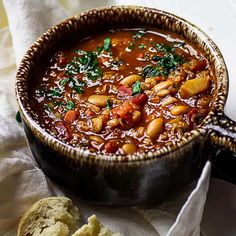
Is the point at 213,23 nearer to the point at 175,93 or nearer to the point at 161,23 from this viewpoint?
the point at 161,23

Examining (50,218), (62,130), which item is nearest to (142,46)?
(62,130)

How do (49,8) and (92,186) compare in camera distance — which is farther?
(49,8)

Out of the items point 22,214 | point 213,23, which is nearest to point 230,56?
point 213,23

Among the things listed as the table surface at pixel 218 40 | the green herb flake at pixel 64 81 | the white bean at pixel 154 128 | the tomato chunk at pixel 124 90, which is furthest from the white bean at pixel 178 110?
the green herb flake at pixel 64 81

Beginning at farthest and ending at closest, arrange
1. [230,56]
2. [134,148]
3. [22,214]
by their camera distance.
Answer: [230,56], [22,214], [134,148]

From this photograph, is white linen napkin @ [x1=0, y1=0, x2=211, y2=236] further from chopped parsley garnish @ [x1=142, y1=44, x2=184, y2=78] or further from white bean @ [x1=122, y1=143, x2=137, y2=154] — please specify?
chopped parsley garnish @ [x1=142, y1=44, x2=184, y2=78]

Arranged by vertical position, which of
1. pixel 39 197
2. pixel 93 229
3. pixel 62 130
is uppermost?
pixel 62 130

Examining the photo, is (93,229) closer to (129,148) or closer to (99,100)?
(129,148)
